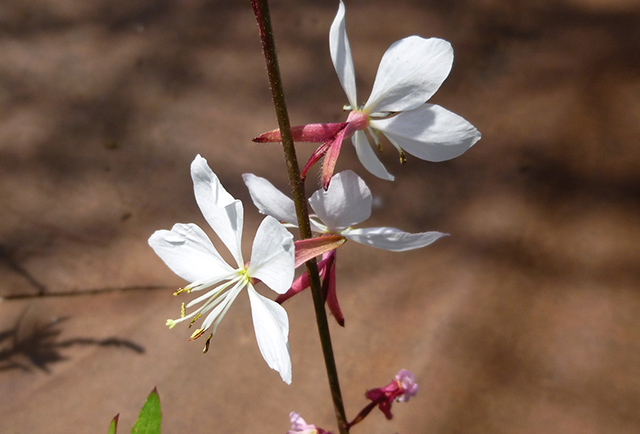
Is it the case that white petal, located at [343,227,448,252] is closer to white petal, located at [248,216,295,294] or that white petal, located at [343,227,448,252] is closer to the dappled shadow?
white petal, located at [248,216,295,294]

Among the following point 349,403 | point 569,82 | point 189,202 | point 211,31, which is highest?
point 211,31

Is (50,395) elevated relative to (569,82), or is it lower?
lower

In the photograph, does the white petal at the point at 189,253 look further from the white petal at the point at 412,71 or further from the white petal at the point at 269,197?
the white petal at the point at 412,71

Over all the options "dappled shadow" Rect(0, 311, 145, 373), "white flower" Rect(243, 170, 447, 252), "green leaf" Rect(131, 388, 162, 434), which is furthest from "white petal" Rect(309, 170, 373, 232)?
"dappled shadow" Rect(0, 311, 145, 373)

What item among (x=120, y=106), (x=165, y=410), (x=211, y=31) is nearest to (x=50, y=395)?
(x=165, y=410)

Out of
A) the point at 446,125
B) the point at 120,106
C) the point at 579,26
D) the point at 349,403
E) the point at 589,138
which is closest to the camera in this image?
the point at 446,125

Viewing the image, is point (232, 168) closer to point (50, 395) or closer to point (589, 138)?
point (50, 395)

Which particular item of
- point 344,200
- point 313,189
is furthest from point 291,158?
point 313,189

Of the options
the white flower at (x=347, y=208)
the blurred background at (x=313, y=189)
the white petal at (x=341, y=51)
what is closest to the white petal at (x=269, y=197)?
the white flower at (x=347, y=208)
